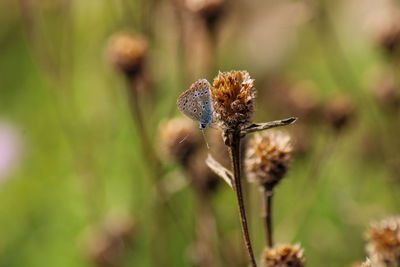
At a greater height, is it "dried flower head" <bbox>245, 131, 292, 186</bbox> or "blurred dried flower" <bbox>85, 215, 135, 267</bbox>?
"dried flower head" <bbox>245, 131, 292, 186</bbox>

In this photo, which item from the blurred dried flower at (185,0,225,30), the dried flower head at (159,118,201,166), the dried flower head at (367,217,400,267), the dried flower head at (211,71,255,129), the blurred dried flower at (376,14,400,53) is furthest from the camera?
the blurred dried flower at (376,14,400,53)

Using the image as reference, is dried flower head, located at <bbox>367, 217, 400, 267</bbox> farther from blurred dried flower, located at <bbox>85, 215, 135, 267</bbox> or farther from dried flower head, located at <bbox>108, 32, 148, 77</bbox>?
blurred dried flower, located at <bbox>85, 215, 135, 267</bbox>

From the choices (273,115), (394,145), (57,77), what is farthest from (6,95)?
(394,145)

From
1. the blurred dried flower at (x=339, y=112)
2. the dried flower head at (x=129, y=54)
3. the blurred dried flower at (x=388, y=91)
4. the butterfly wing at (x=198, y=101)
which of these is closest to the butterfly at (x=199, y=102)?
the butterfly wing at (x=198, y=101)

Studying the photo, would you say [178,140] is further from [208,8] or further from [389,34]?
[389,34]

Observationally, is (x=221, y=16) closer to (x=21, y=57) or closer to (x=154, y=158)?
(x=154, y=158)

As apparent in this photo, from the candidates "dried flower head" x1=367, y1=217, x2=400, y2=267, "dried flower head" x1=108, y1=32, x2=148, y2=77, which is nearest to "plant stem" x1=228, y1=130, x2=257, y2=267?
"dried flower head" x1=367, y1=217, x2=400, y2=267

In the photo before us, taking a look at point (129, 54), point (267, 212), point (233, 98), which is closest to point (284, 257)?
point (267, 212)
